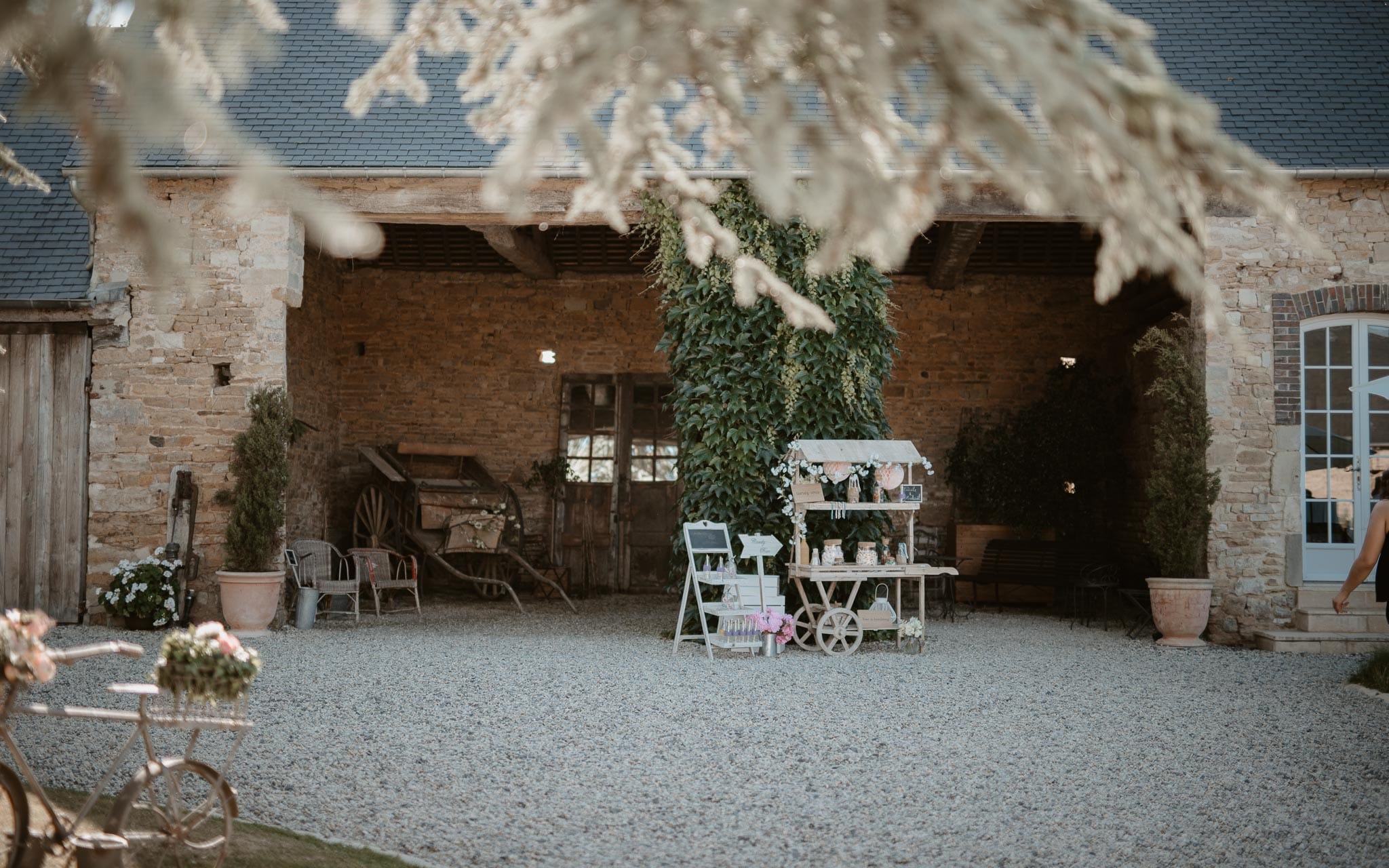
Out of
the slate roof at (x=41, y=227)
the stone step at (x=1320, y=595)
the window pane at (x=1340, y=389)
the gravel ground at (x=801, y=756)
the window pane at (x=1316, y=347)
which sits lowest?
the gravel ground at (x=801, y=756)

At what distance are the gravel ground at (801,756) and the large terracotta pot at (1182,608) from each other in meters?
0.48

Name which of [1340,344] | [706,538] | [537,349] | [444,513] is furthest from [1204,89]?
[444,513]

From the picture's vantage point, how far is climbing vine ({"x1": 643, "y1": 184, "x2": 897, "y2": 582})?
25.6ft

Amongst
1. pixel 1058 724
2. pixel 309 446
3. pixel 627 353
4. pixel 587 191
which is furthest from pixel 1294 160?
pixel 309 446

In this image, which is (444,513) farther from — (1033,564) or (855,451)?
(1033,564)

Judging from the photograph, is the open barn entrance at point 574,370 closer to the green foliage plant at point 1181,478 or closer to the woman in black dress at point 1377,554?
the green foliage plant at point 1181,478

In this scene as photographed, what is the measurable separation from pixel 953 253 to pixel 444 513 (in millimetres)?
5178

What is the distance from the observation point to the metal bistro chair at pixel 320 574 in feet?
28.0

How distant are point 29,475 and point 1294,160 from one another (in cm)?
908

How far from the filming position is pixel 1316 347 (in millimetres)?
8156

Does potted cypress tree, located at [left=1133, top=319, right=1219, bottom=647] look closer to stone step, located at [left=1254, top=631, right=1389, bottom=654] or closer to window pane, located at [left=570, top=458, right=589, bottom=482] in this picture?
stone step, located at [left=1254, top=631, right=1389, bottom=654]

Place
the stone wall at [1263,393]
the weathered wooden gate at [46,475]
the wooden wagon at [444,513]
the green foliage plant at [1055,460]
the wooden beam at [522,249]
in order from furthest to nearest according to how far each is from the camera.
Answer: the green foliage plant at [1055,460], the wooden wagon at [444,513], the wooden beam at [522,249], the weathered wooden gate at [46,475], the stone wall at [1263,393]

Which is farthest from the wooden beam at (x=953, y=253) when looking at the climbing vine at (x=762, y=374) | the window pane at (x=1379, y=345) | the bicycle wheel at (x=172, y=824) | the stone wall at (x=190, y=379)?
the bicycle wheel at (x=172, y=824)

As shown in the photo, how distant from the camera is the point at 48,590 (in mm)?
8188
